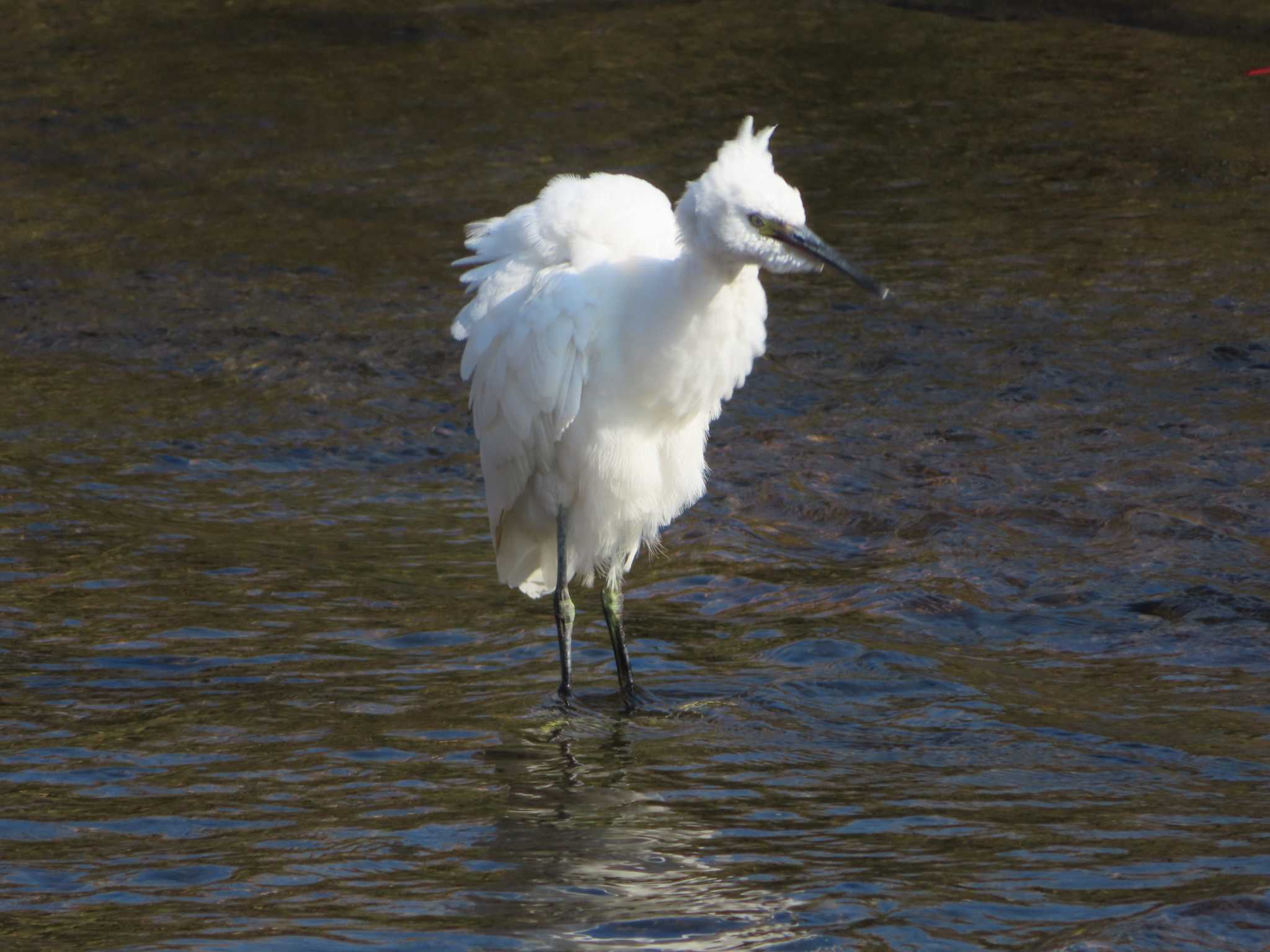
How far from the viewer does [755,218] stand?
4984mm

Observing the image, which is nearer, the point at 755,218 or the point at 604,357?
the point at 755,218

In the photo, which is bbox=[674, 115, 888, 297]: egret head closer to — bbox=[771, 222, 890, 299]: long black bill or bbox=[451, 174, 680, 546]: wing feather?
bbox=[771, 222, 890, 299]: long black bill

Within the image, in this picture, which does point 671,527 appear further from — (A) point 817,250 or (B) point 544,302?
(A) point 817,250

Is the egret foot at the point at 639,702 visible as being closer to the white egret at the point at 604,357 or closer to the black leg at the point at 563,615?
the white egret at the point at 604,357

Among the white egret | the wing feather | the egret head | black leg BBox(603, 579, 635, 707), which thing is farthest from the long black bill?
black leg BBox(603, 579, 635, 707)

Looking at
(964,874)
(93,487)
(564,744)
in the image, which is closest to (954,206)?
(93,487)

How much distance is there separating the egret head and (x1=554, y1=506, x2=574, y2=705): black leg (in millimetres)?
1403

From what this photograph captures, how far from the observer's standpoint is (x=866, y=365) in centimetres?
942

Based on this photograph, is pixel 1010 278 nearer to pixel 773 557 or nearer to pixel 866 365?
pixel 866 365

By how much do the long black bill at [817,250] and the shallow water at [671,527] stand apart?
1.51m

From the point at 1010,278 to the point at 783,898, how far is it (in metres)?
6.69

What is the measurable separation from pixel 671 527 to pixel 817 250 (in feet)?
10.1

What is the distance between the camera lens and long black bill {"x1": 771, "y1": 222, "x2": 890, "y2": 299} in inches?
193

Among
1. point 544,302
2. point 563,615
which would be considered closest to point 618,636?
point 563,615
